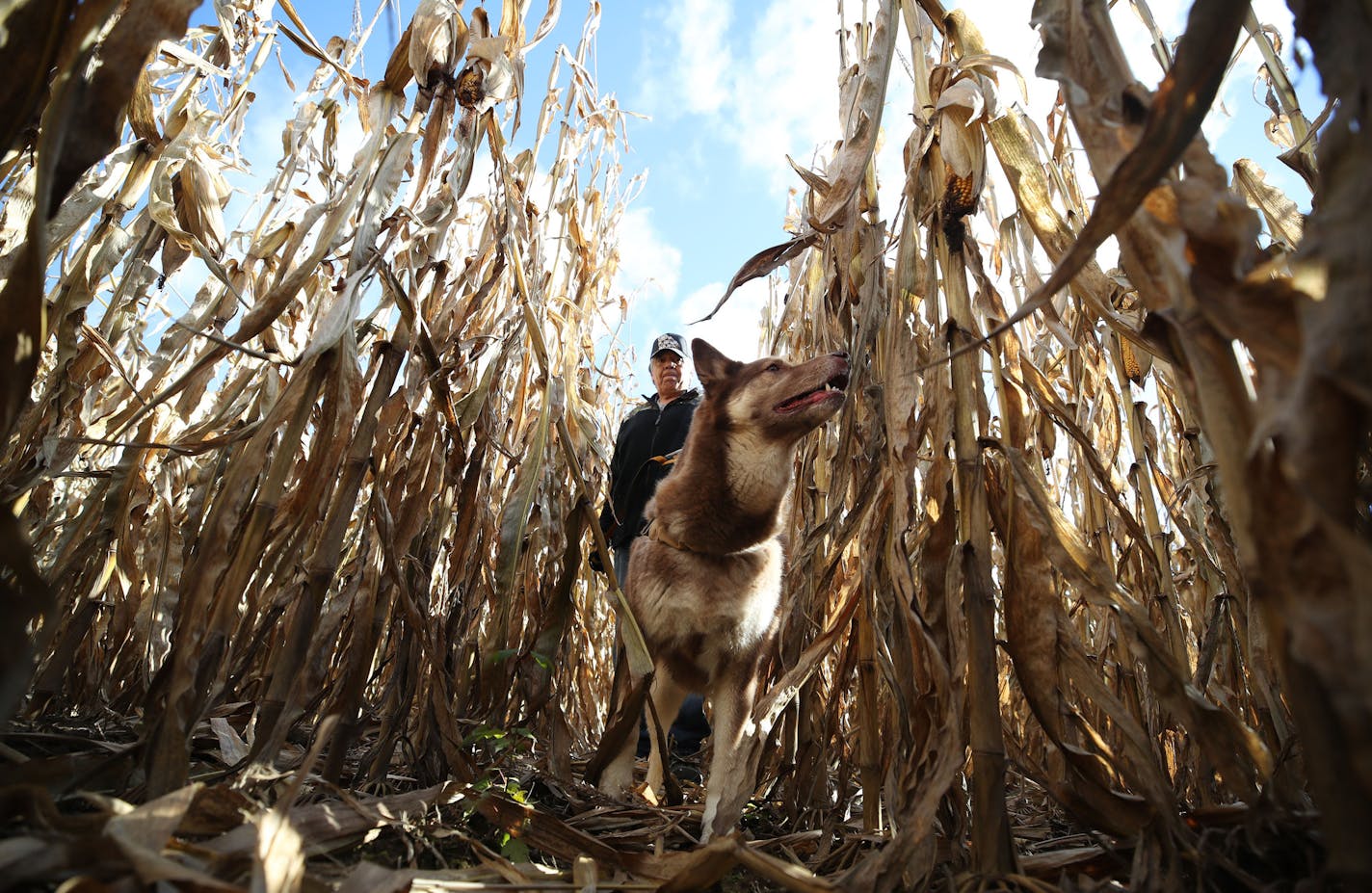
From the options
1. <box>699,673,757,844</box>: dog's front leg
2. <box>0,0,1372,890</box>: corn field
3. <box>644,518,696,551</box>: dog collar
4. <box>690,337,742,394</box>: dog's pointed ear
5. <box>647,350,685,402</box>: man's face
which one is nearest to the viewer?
<box>0,0,1372,890</box>: corn field

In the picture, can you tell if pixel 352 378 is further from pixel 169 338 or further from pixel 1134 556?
pixel 1134 556

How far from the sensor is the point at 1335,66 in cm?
80

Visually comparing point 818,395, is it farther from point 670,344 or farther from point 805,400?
point 670,344

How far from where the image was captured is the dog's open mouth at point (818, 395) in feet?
10.00

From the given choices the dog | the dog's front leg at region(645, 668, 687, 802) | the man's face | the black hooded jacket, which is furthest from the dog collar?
the man's face

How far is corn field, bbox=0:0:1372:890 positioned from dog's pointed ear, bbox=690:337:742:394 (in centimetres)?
85

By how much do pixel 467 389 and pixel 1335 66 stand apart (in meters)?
2.39

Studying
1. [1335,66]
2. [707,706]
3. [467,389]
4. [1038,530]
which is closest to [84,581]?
[467,389]

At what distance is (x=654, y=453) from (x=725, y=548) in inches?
75.0

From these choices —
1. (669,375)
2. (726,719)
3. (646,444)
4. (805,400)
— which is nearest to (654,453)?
(646,444)

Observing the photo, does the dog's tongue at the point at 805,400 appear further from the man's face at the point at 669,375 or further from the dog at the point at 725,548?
the man's face at the point at 669,375

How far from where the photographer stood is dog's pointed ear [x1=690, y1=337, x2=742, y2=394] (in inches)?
150

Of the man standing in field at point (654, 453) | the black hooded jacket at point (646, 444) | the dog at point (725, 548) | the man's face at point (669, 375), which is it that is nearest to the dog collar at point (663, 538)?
the dog at point (725, 548)

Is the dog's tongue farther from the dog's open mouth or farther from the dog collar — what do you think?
the dog collar
